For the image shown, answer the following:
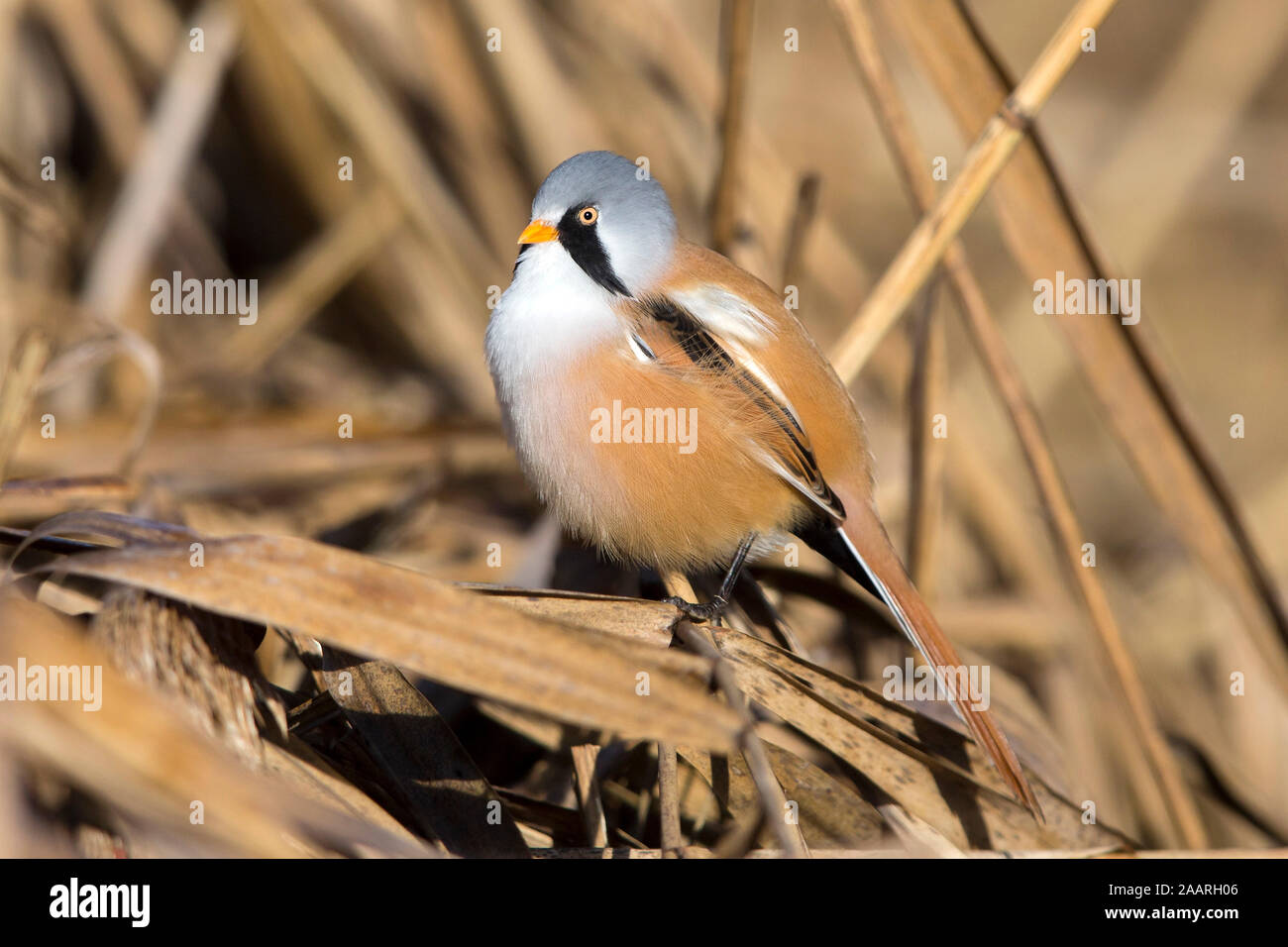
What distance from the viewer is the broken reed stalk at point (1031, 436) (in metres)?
2.61

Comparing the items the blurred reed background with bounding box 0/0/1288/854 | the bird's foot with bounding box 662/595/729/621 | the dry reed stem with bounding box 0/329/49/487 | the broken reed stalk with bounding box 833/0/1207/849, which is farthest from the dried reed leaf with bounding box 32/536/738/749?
the broken reed stalk with bounding box 833/0/1207/849

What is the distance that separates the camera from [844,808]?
2.02 meters

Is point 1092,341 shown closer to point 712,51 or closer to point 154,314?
point 712,51

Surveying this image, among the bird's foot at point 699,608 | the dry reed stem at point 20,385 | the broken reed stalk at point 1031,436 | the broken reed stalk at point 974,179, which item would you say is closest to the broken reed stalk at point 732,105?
the broken reed stalk at point 1031,436

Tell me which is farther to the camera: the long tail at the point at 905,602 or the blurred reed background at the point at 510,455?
the long tail at the point at 905,602

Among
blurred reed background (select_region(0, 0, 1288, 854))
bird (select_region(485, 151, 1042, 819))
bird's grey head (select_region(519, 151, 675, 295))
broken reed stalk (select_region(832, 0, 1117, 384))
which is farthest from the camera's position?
bird's grey head (select_region(519, 151, 675, 295))

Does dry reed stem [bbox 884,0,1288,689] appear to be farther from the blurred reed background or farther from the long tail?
the long tail

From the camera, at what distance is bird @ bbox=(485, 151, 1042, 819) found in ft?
8.00

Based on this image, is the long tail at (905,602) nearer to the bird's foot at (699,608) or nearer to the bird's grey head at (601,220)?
the bird's foot at (699,608)

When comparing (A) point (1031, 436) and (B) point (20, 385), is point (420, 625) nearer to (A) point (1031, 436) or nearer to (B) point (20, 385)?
(B) point (20, 385)

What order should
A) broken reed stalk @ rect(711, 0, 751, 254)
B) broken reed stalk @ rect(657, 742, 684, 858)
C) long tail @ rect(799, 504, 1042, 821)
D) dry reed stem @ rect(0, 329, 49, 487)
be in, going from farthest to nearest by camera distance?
broken reed stalk @ rect(711, 0, 751, 254)
dry reed stem @ rect(0, 329, 49, 487)
long tail @ rect(799, 504, 1042, 821)
broken reed stalk @ rect(657, 742, 684, 858)

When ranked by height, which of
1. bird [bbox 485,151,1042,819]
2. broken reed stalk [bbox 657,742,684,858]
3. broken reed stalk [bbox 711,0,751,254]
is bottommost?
broken reed stalk [bbox 657,742,684,858]

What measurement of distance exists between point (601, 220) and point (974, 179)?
0.89 meters

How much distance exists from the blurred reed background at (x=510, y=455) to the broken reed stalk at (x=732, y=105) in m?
0.01
